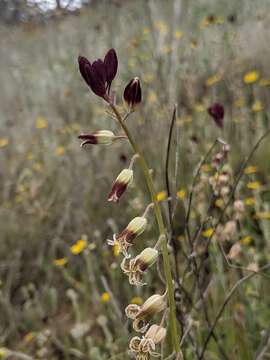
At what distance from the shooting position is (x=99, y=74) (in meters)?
0.63

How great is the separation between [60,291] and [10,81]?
11.1 ft

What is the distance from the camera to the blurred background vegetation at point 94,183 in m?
1.73

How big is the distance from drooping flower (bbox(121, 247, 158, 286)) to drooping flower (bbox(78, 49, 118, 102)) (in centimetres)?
19

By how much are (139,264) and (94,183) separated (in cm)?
194

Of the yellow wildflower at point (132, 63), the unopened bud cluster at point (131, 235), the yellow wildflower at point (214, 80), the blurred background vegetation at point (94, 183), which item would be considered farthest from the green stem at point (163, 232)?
the yellow wildflower at point (132, 63)

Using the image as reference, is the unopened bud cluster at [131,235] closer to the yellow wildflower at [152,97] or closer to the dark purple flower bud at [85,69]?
the dark purple flower bud at [85,69]

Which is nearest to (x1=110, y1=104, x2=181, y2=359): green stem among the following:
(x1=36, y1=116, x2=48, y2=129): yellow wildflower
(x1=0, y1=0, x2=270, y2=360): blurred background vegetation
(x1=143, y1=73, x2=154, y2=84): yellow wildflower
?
(x1=0, y1=0, x2=270, y2=360): blurred background vegetation

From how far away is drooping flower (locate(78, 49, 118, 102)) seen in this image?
0.63 m

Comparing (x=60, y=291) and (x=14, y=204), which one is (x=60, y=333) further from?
(x=14, y=204)

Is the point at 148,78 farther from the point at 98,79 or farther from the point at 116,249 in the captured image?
the point at 98,79

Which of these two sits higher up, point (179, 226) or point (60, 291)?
point (179, 226)

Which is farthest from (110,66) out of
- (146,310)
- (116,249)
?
(116,249)

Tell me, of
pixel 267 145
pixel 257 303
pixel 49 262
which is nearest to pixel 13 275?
pixel 49 262

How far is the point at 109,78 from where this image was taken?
640mm
